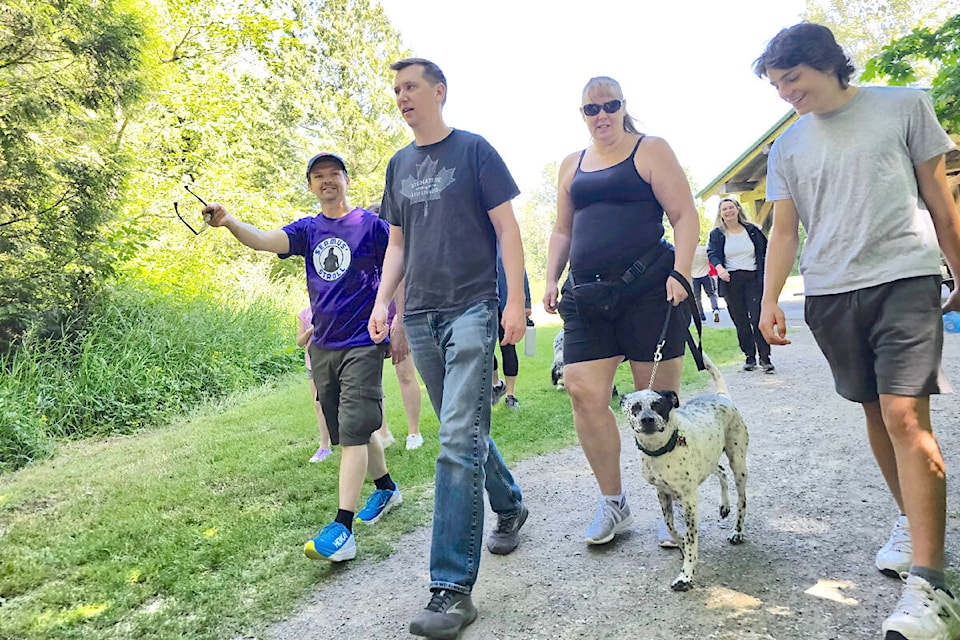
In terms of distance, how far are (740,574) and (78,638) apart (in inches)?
109

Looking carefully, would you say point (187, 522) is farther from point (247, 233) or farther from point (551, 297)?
point (551, 297)

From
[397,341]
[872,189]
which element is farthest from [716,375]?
[397,341]

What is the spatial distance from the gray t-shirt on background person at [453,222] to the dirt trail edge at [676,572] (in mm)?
1302

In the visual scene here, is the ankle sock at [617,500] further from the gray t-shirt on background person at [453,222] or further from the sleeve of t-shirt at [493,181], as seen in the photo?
the sleeve of t-shirt at [493,181]

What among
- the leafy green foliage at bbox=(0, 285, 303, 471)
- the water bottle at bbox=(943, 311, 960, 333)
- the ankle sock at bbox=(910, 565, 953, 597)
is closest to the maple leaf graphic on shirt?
the ankle sock at bbox=(910, 565, 953, 597)

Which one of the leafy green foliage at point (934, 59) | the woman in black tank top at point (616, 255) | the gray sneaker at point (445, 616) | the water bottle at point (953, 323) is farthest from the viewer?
the water bottle at point (953, 323)

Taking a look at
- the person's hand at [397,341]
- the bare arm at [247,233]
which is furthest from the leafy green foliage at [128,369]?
the person's hand at [397,341]

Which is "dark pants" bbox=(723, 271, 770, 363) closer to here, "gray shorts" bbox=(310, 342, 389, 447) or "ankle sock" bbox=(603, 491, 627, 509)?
"ankle sock" bbox=(603, 491, 627, 509)

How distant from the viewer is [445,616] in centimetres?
248

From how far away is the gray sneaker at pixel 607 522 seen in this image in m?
3.19

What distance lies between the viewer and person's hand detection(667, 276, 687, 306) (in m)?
2.98

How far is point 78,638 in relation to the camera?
8.87 feet

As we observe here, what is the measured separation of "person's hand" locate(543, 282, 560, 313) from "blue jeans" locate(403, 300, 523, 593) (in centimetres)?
57

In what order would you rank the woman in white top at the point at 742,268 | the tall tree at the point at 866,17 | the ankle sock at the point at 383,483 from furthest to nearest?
the tall tree at the point at 866,17 → the woman in white top at the point at 742,268 → the ankle sock at the point at 383,483
